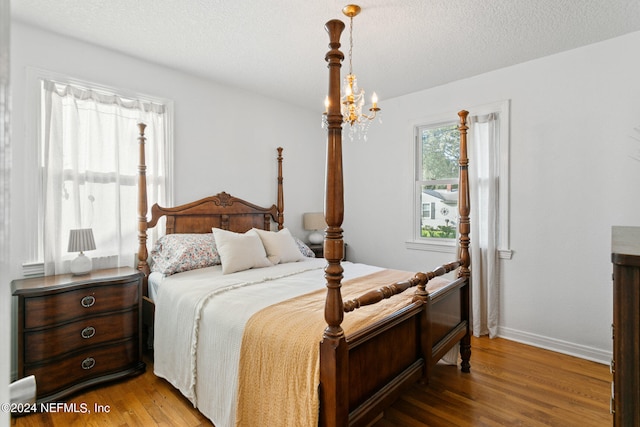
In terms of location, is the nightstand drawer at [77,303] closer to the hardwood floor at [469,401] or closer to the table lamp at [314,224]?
the hardwood floor at [469,401]

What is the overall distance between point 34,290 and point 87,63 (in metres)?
1.87

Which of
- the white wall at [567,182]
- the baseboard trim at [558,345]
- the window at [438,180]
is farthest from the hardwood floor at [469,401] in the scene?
the window at [438,180]

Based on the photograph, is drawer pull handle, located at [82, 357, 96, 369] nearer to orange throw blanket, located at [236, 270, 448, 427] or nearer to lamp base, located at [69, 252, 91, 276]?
lamp base, located at [69, 252, 91, 276]

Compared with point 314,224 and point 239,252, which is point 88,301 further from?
point 314,224

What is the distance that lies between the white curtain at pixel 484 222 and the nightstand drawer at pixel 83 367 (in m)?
3.22

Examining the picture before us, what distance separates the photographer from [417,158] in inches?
160

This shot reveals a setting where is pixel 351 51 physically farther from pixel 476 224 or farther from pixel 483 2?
pixel 476 224

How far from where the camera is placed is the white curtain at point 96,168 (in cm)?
257

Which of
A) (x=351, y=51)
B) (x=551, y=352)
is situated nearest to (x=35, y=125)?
(x=351, y=51)

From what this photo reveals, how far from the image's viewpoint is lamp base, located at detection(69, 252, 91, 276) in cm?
247

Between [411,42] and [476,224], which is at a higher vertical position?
[411,42]

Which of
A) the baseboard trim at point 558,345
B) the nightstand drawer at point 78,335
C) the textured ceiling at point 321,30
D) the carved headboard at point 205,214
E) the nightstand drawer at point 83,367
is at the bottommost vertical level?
the baseboard trim at point 558,345

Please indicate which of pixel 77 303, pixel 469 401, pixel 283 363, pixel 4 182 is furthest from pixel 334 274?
pixel 77 303

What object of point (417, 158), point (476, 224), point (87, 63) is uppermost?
A: point (87, 63)
